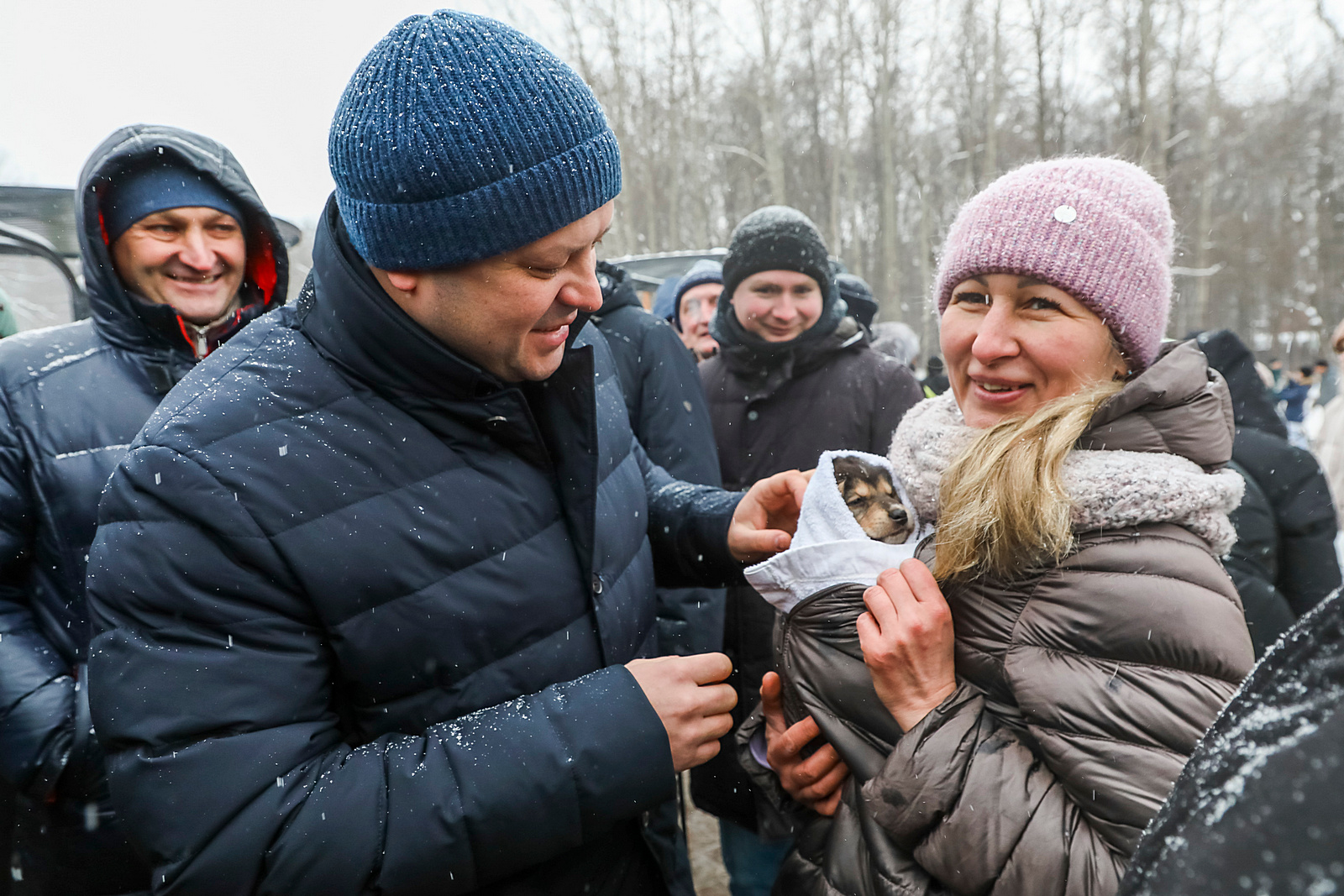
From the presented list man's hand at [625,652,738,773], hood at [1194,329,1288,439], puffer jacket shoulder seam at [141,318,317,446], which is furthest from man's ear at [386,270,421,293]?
hood at [1194,329,1288,439]

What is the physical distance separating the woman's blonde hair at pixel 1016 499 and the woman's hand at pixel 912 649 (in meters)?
0.08

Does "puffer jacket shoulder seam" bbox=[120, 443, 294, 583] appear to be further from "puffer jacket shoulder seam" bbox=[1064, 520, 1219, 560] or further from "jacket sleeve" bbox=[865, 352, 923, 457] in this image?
"jacket sleeve" bbox=[865, 352, 923, 457]

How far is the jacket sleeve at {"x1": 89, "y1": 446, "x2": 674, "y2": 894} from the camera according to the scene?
101 centimetres

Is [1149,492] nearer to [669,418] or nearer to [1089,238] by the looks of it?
[1089,238]

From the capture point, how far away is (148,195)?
221 centimetres

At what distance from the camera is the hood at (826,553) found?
4.74 ft

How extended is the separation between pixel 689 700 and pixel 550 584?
0.31 m

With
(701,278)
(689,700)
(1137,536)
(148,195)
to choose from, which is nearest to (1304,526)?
(1137,536)

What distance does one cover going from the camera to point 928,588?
51.1 inches

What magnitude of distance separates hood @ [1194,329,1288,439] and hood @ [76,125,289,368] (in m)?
3.28

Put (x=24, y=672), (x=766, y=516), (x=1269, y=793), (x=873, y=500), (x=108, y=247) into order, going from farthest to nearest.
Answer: (x=108, y=247), (x=766, y=516), (x=24, y=672), (x=873, y=500), (x=1269, y=793)

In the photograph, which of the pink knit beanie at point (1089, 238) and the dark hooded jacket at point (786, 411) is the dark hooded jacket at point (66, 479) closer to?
the dark hooded jacket at point (786, 411)

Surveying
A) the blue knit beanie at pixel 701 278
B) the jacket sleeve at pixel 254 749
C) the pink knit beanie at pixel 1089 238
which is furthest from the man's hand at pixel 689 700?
the blue knit beanie at pixel 701 278

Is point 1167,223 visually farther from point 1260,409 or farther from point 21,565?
point 21,565
